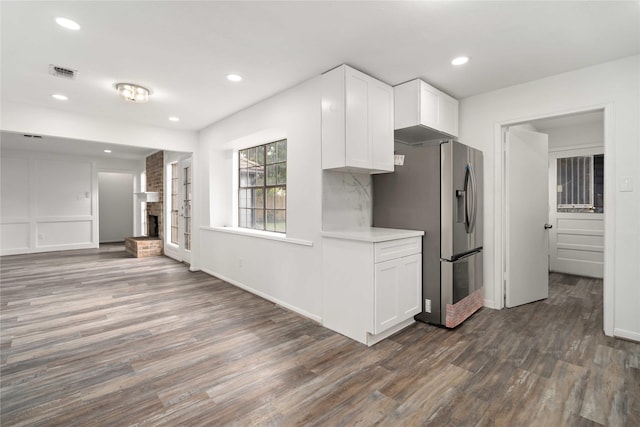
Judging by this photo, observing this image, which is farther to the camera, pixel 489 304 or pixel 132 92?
pixel 489 304

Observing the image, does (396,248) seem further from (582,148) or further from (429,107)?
(582,148)

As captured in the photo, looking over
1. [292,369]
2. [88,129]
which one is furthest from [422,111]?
[88,129]

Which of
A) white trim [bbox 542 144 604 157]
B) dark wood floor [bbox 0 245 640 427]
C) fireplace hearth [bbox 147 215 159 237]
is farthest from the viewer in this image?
fireplace hearth [bbox 147 215 159 237]

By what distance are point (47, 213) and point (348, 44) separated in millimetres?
8939

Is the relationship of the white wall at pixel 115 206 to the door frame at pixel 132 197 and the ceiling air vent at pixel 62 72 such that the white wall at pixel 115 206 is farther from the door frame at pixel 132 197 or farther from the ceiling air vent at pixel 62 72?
the ceiling air vent at pixel 62 72

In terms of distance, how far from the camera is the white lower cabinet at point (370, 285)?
2.53 metres

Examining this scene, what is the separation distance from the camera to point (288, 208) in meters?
3.43

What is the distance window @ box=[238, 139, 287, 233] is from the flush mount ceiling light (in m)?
1.71

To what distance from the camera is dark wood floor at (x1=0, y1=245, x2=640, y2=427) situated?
1.74 meters

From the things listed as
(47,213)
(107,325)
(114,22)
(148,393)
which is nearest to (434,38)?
(114,22)

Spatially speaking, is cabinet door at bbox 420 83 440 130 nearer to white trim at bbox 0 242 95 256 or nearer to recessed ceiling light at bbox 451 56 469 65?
recessed ceiling light at bbox 451 56 469 65

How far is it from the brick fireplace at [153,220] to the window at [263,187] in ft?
10.3

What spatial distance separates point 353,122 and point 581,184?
4668mm

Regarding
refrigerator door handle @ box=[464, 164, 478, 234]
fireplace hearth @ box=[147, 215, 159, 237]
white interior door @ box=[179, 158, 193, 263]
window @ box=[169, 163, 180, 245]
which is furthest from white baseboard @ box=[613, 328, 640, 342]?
fireplace hearth @ box=[147, 215, 159, 237]
